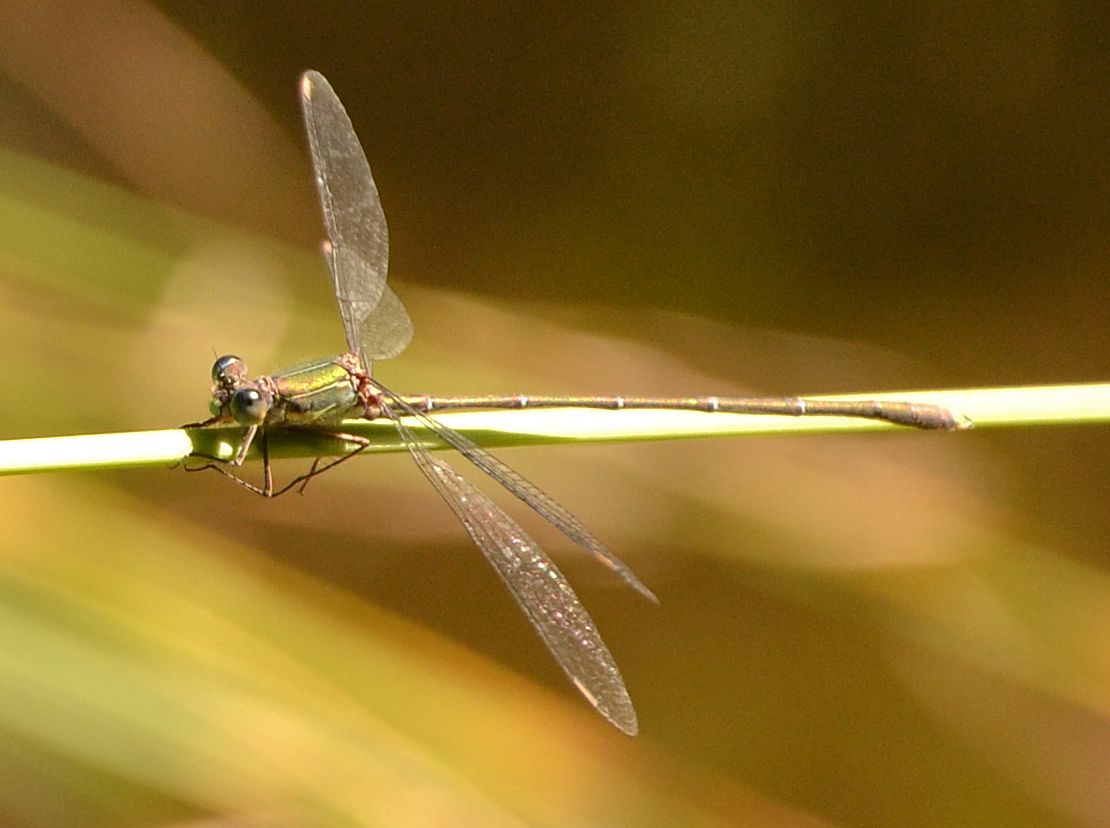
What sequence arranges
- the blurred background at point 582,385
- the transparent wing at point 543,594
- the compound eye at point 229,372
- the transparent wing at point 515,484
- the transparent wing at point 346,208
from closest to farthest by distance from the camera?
the transparent wing at point 543,594
the transparent wing at point 515,484
the compound eye at point 229,372
the transparent wing at point 346,208
the blurred background at point 582,385

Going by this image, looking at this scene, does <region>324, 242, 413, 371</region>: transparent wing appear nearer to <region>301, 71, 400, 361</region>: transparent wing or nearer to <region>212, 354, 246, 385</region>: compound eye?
<region>301, 71, 400, 361</region>: transparent wing

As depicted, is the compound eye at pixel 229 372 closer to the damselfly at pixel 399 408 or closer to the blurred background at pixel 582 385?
the damselfly at pixel 399 408

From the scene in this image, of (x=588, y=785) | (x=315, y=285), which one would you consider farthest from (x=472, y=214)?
(x=588, y=785)

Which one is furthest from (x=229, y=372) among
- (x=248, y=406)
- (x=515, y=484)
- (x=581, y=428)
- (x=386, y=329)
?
(x=581, y=428)

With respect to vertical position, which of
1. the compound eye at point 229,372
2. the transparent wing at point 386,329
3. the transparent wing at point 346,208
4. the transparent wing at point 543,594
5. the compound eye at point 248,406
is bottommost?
the transparent wing at point 543,594

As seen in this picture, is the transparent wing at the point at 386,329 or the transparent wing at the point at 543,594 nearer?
the transparent wing at the point at 543,594

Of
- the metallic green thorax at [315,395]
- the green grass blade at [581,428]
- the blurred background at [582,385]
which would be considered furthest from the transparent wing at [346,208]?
the blurred background at [582,385]

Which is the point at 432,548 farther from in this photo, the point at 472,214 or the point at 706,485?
the point at 472,214

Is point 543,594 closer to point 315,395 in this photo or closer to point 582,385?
point 315,395

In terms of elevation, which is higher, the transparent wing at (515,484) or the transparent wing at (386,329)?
the transparent wing at (386,329)
